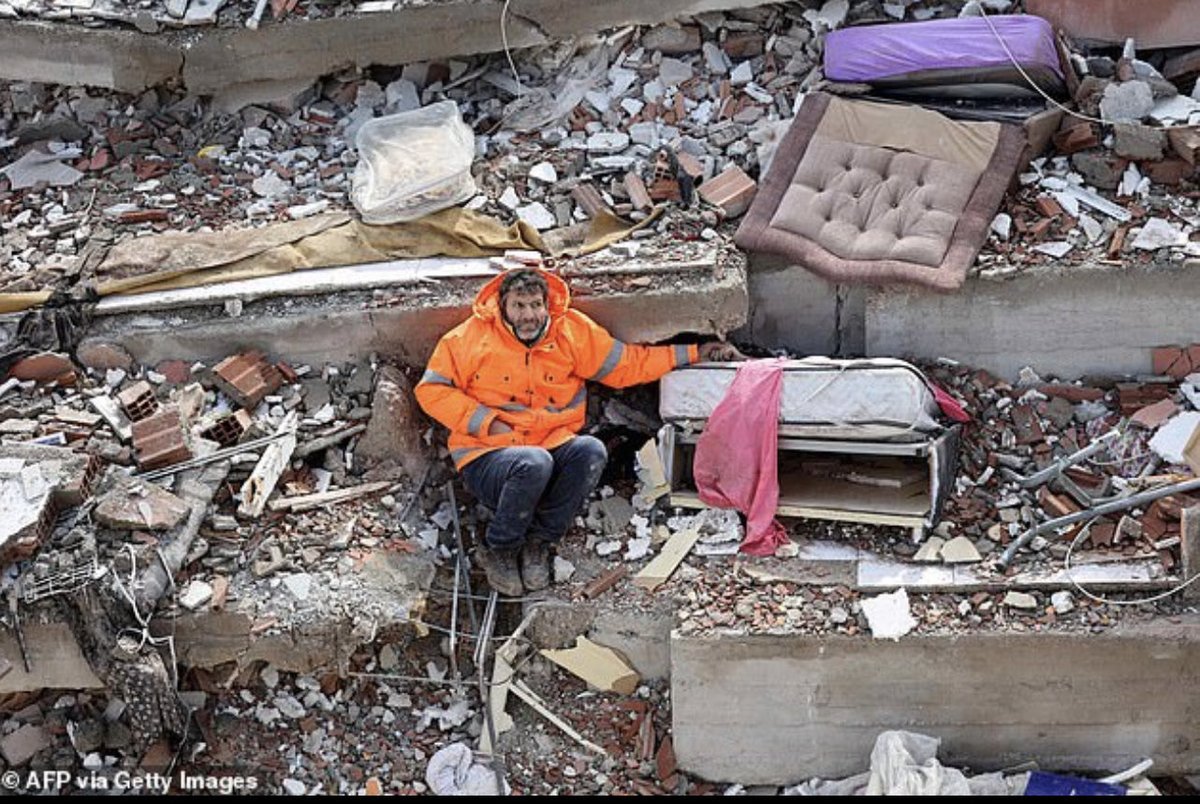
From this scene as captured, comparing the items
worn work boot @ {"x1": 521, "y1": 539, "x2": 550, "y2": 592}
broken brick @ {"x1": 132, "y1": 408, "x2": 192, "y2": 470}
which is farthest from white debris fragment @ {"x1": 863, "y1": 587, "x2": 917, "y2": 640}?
broken brick @ {"x1": 132, "y1": 408, "x2": 192, "y2": 470}

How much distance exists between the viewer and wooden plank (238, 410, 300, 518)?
749cm

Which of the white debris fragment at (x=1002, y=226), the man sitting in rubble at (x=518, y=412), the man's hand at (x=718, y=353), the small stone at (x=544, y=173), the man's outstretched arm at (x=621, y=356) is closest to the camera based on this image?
the man sitting in rubble at (x=518, y=412)

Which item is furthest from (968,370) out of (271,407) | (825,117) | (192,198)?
(192,198)

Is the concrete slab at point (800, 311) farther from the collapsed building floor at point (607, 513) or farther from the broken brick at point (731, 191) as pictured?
the broken brick at point (731, 191)

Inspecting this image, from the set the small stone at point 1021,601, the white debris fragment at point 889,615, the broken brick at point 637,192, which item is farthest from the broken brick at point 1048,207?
the white debris fragment at point 889,615

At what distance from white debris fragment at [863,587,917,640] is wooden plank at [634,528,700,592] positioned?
882mm

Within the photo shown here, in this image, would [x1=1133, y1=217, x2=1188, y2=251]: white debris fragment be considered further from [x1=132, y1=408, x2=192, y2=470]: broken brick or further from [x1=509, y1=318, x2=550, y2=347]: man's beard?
[x1=132, y1=408, x2=192, y2=470]: broken brick

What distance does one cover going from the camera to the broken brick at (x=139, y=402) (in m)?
7.83

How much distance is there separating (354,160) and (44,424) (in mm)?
2282

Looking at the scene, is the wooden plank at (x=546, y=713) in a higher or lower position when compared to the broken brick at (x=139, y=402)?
lower

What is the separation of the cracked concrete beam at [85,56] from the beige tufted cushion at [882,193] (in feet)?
11.7

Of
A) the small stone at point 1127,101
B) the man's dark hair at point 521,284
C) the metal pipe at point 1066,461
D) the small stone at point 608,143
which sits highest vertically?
the small stone at point 1127,101

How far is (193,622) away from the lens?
7199 mm

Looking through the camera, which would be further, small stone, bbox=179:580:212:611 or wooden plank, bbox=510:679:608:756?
wooden plank, bbox=510:679:608:756
